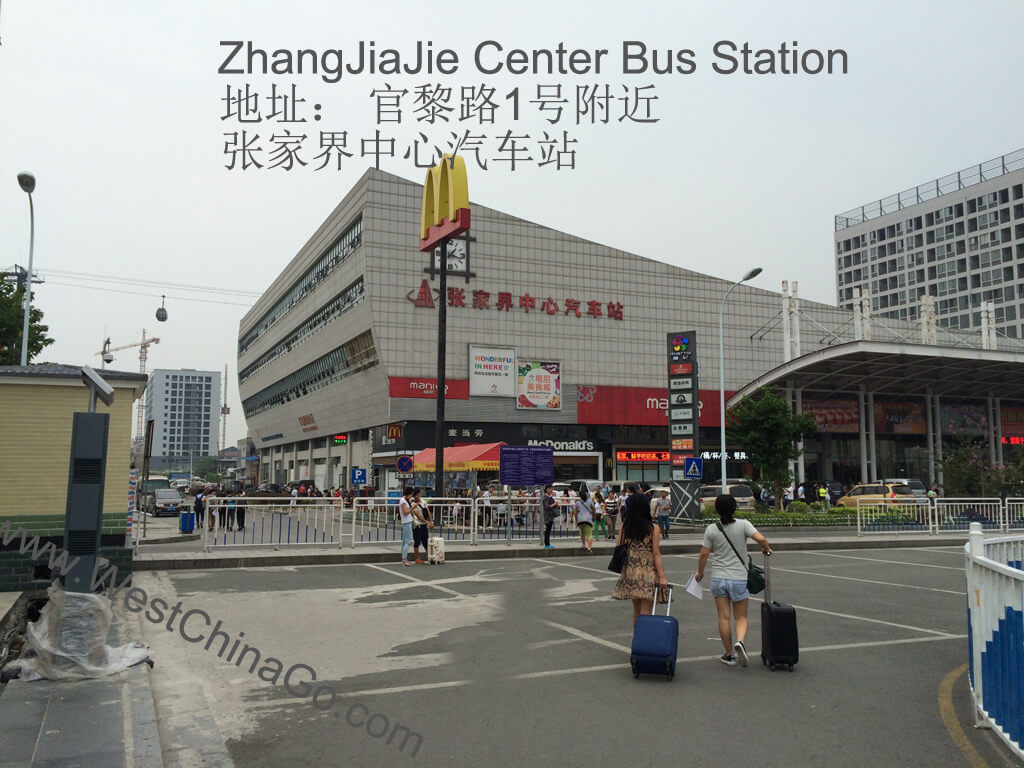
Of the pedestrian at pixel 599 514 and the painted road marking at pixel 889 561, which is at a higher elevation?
the pedestrian at pixel 599 514

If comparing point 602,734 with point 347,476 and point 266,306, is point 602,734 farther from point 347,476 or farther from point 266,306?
point 266,306

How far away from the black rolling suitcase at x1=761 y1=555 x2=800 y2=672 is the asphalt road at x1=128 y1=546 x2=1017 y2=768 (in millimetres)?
140

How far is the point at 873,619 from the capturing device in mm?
10703

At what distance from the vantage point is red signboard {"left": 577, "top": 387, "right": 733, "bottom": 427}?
5419 centimetres

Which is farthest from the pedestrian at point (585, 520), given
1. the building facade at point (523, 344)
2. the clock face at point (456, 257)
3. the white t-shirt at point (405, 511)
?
the clock face at point (456, 257)

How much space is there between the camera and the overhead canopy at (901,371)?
154 feet

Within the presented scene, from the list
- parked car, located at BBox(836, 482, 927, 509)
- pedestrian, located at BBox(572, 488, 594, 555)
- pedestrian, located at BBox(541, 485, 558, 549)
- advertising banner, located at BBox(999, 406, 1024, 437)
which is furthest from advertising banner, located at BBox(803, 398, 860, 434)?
pedestrian, located at BBox(572, 488, 594, 555)

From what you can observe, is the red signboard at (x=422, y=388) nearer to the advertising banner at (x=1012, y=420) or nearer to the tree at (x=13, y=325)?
the tree at (x=13, y=325)

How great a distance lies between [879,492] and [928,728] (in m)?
33.3

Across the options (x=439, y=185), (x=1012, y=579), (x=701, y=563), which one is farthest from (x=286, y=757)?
(x=439, y=185)

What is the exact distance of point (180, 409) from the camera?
19050 cm

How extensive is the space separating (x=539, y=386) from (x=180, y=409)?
160 meters

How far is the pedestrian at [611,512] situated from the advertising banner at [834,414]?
3398 cm

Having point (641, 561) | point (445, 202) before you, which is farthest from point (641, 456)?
point (641, 561)
